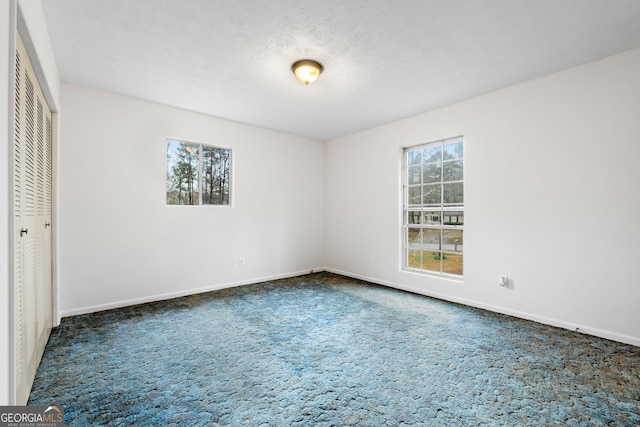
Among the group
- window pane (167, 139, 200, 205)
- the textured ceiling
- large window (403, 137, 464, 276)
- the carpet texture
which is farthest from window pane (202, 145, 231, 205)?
large window (403, 137, 464, 276)

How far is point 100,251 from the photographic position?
3.44m

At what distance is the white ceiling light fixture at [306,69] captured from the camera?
2791 millimetres

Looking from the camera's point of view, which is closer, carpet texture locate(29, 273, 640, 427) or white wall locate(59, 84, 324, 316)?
carpet texture locate(29, 273, 640, 427)

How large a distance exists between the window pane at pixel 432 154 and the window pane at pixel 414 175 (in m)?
0.18

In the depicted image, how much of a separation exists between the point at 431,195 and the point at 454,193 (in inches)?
13.9

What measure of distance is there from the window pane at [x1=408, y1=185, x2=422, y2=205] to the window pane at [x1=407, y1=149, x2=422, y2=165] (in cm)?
38

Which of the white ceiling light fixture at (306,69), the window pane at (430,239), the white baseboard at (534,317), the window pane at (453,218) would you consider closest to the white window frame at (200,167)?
the white ceiling light fixture at (306,69)

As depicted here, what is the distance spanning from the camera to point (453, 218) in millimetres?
3992

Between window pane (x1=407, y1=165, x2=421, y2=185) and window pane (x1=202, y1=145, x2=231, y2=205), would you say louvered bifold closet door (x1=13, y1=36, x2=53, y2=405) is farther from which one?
window pane (x1=407, y1=165, x2=421, y2=185)

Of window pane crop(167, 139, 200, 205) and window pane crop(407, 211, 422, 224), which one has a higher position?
window pane crop(167, 139, 200, 205)

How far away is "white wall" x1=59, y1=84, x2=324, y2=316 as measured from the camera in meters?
3.31

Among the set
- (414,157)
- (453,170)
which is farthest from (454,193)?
(414,157)

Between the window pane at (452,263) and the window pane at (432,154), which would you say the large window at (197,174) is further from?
the window pane at (452,263)

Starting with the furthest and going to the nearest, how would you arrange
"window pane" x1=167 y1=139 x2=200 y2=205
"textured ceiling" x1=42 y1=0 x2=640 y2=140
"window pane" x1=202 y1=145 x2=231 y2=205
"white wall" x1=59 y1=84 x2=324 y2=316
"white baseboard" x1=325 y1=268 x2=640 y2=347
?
"window pane" x1=202 y1=145 x2=231 y2=205
"window pane" x1=167 y1=139 x2=200 y2=205
"white wall" x1=59 y1=84 x2=324 y2=316
"white baseboard" x1=325 y1=268 x2=640 y2=347
"textured ceiling" x1=42 y1=0 x2=640 y2=140
